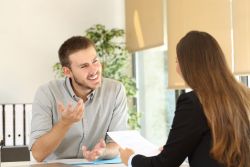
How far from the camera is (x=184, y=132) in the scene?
1668mm

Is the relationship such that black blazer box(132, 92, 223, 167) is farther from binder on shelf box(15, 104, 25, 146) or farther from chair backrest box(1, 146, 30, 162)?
binder on shelf box(15, 104, 25, 146)

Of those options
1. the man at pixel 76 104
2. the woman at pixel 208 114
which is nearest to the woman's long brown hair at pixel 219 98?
the woman at pixel 208 114

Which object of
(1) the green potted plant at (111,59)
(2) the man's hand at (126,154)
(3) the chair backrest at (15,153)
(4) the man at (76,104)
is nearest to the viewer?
(2) the man's hand at (126,154)

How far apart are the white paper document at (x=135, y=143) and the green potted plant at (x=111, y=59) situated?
254 centimetres

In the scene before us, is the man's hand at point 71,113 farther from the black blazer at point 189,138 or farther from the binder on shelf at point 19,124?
the binder on shelf at point 19,124

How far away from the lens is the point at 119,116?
276 centimetres

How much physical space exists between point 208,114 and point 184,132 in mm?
113

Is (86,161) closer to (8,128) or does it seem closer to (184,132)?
(184,132)

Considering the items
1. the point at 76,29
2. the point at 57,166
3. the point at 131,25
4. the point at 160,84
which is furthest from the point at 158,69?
the point at 57,166

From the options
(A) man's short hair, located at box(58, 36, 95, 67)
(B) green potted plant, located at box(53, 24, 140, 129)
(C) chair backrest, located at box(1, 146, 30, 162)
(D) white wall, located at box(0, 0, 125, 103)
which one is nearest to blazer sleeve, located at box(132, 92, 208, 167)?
(A) man's short hair, located at box(58, 36, 95, 67)

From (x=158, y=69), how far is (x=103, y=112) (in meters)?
2.19

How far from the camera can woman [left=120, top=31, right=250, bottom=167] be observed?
162cm

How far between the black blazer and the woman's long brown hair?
3 centimetres

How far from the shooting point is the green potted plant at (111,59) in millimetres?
4750
